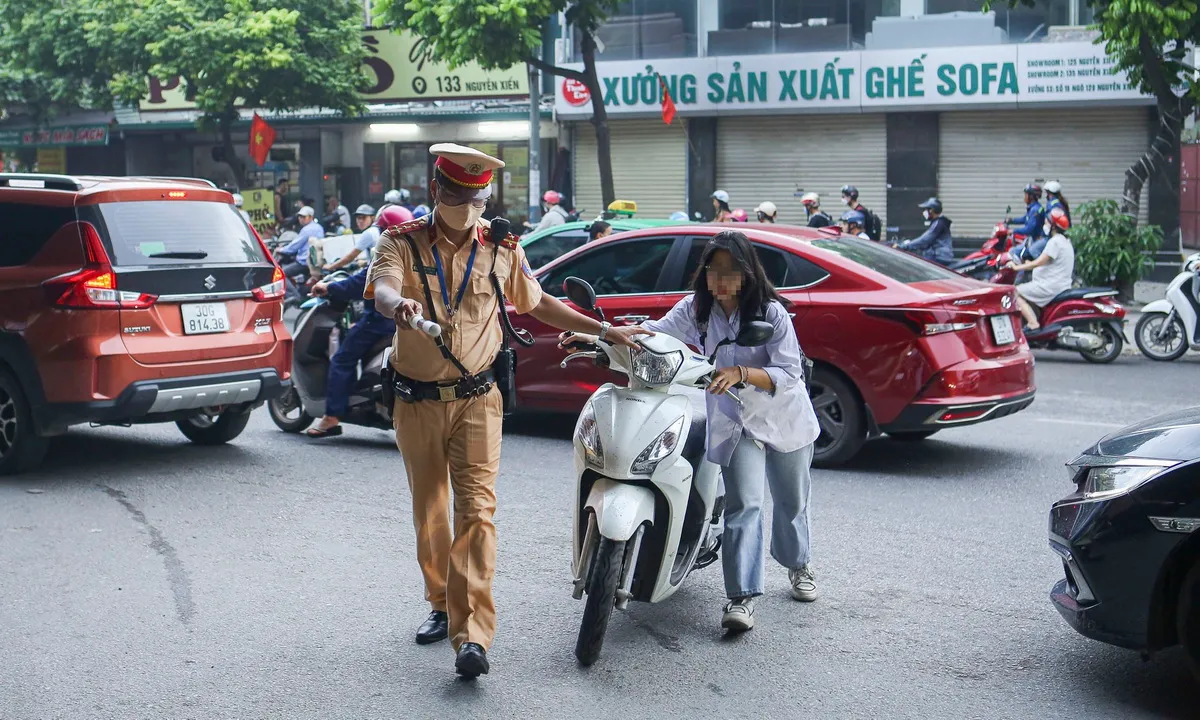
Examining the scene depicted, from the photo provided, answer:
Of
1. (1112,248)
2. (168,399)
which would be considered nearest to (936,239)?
(1112,248)

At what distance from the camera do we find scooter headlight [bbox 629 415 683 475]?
15.6 feet

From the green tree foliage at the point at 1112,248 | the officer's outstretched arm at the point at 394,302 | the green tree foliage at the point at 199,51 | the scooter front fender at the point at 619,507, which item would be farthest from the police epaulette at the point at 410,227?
the green tree foliage at the point at 199,51

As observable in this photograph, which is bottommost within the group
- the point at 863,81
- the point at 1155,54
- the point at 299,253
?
the point at 299,253

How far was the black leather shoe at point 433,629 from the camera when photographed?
4.99 metres

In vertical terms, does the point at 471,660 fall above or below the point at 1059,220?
below

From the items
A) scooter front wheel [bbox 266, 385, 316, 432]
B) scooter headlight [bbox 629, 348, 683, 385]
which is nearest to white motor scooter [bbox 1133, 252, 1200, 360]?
scooter front wheel [bbox 266, 385, 316, 432]

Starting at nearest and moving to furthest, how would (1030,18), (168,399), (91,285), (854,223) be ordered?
1. (91,285)
2. (168,399)
3. (854,223)
4. (1030,18)

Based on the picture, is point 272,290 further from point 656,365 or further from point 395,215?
point 656,365

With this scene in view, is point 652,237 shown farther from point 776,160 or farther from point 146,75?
point 146,75

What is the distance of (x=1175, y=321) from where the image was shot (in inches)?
536

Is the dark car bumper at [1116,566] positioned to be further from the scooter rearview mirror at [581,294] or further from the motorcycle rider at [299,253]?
the motorcycle rider at [299,253]

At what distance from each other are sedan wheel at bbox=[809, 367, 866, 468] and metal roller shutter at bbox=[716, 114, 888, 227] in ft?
51.2

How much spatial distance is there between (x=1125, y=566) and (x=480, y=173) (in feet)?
7.92

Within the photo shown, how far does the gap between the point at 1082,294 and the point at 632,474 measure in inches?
405
